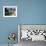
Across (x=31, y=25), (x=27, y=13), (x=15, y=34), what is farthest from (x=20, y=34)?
(x=27, y=13)

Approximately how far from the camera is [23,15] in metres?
4.41

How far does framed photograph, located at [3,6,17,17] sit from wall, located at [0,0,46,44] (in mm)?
102

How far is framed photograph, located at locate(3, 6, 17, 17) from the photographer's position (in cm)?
437

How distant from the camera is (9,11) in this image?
14.4ft

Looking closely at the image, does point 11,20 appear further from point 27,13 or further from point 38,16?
point 38,16

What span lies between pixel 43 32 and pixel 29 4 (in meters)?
1.05

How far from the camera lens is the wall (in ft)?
14.4

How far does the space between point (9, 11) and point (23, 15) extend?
1.62ft

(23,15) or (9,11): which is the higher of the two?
(9,11)

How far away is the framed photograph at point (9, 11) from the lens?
14.3ft

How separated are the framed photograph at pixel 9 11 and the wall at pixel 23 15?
0.33 ft

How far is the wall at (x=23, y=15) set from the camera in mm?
4383

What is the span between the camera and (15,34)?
14.3ft

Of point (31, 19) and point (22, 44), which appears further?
point (31, 19)
